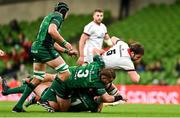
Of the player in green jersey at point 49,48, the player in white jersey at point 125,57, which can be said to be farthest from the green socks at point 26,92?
the player in white jersey at point 125,57

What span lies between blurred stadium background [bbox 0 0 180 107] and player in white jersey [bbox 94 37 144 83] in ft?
26.7

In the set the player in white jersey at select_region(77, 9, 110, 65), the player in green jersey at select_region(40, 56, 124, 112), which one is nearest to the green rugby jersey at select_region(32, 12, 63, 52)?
the player in green jersey at select_region(40, 56, 124, 112)

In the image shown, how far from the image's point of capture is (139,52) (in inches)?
499

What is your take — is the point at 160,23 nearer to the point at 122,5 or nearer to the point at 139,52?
the point at 122,5

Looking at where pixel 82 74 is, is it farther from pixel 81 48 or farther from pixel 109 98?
pixel 81 48

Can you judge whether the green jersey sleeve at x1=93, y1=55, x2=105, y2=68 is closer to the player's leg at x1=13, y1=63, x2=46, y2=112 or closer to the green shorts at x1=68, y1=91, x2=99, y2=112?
the green shorts at x1=68, y1=91, x2=99, y2=112

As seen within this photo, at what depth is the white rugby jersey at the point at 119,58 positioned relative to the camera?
42.0 feet

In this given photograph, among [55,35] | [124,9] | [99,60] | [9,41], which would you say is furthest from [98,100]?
[124,9]

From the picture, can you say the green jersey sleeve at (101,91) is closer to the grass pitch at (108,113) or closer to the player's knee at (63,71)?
the grass pitch at (108,113)

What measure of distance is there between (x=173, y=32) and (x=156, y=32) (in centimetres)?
83

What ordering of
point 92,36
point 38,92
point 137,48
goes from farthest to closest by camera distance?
1. point 92,36
2. point 38,92
3. point 137,48

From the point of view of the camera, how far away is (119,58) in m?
12.9

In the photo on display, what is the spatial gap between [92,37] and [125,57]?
2916 mm

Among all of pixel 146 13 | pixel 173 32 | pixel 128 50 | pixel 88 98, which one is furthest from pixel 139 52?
pixel 146 13
